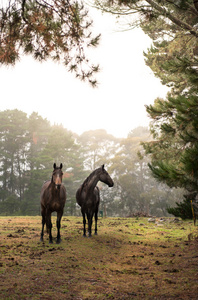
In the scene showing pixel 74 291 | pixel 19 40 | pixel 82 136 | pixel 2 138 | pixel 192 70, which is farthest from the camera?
pixel 82 136

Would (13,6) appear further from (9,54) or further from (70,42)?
(70,42)

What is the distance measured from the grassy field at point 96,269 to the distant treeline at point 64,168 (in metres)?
23.0

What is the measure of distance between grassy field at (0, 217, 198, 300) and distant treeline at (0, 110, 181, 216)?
23.0 meters

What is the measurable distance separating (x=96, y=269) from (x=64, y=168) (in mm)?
Answer: 29716

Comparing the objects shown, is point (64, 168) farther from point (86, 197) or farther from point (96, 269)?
point (96, 269)

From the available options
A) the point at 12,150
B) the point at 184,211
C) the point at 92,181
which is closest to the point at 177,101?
the point at 92,181

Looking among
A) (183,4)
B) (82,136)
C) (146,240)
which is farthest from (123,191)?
A: (183,4)

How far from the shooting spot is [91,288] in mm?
3689

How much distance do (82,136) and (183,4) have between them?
37989 mm

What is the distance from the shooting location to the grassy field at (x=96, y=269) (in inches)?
139

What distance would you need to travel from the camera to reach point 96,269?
15.5 feet

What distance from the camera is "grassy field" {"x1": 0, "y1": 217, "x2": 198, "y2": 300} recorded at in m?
3.52

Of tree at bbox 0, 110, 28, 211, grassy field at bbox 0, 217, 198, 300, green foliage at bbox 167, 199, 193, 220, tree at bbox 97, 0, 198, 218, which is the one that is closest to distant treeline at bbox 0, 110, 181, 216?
tree at bbox 0, 110, 28, 211

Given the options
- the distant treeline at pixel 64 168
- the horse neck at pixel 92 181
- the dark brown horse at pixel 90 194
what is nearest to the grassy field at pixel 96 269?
the dark brown horse at pixel 90 194
